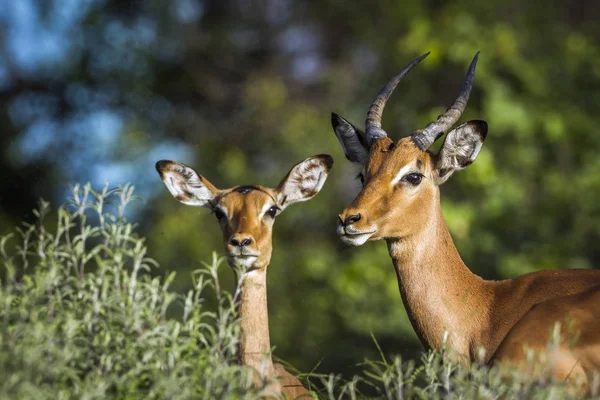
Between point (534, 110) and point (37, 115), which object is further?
point (37, 115)

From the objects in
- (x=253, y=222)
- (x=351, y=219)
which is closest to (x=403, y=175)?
(x=351, y=219)

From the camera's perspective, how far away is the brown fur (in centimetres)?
641

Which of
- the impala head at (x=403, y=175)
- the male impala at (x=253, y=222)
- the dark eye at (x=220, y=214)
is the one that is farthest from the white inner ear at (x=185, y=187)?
the impala head at (x=403, y=175)

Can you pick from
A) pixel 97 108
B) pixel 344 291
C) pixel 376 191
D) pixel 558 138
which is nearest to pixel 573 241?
pixel 558 138

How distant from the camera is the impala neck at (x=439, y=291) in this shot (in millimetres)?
6457

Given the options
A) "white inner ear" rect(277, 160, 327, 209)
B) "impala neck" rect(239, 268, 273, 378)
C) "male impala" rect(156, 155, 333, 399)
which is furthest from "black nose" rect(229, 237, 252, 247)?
"white inner ear" rect(277, 160, 327, 209)

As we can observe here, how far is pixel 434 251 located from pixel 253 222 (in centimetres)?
126

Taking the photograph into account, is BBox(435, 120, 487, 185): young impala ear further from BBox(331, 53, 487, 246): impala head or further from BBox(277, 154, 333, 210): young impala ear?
BBox(277, 154, 333, 210): young impala ear

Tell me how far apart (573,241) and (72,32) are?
12.1 m

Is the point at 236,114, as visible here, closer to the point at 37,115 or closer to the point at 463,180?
the point at 37,115

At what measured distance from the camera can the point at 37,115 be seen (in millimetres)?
21359

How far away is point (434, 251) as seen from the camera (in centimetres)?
679

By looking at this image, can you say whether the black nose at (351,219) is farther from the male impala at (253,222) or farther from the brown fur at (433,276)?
the male impala at (253,222)

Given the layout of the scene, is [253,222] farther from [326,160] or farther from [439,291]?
[439,291]
